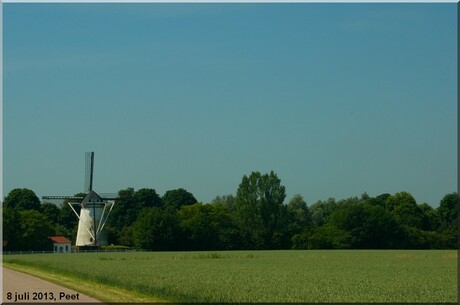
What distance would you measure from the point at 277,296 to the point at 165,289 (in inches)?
176

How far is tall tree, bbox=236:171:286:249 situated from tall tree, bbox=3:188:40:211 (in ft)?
145

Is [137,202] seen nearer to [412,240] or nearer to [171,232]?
[171,232]

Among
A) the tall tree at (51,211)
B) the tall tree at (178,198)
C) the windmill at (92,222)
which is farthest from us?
the tall tree at (178,198)

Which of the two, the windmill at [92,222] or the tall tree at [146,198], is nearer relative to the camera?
the windmill at [92,222]

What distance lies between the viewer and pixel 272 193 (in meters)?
117

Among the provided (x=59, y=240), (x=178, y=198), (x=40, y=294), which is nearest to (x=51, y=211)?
(x=59, y=240)

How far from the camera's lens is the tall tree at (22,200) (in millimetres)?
143625

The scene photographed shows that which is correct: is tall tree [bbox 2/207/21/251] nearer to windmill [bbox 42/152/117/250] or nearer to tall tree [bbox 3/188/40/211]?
windmill [bbox 42/152/117/250]

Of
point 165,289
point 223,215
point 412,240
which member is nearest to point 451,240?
point 412,240

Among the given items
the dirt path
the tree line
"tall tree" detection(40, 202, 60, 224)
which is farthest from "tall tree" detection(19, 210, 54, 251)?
the dirt path

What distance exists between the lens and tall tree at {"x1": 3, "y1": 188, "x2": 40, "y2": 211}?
143625 millimetres

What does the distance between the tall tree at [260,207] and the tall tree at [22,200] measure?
44104mm

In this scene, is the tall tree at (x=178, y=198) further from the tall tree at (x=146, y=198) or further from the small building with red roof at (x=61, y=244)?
the small building with red roof at (x=61, y=244)

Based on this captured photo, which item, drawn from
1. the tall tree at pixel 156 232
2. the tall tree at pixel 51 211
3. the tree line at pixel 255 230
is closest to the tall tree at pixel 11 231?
the tree line at pixel 255 230
